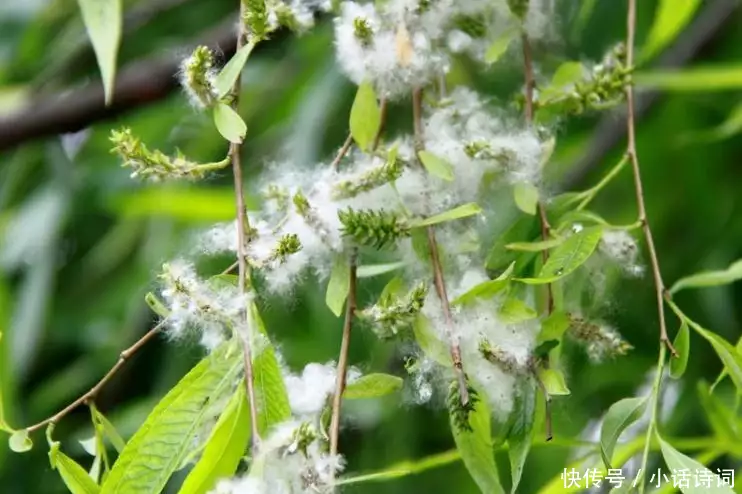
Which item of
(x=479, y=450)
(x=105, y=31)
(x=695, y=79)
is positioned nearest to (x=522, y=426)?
(x=479, y=450)

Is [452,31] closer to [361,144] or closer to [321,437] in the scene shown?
[361,144]

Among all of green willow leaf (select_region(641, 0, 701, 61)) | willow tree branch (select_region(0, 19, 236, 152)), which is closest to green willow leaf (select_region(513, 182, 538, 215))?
green willow leaf (select_region(641, 0, 701, 61))

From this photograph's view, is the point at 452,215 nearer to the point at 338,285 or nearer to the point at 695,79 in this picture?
the point at 338,285

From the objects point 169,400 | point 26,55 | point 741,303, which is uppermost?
point 169,400

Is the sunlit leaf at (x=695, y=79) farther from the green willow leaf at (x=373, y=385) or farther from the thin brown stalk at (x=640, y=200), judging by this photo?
the green willow leaf at (x=373, y=385)

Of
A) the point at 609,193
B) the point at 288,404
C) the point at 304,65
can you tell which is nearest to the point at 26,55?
the point at 304,65

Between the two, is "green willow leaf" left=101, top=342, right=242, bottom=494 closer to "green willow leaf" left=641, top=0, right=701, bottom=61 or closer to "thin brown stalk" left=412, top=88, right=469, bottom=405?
"thin brown stalk" left=412, top=88, right=469, bottom=405

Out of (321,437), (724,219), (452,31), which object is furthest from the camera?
(724,219)

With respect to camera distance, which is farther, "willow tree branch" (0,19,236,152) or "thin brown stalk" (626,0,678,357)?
"willow tree branch" (0,19,236,152)
